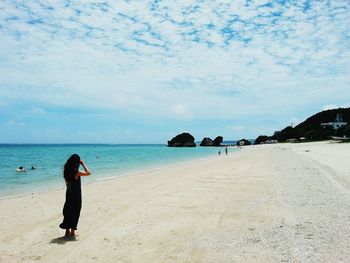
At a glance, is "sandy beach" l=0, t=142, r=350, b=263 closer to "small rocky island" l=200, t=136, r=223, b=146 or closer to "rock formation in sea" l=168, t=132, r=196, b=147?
"small rocky island" l=200, t=136, r=223, b=146

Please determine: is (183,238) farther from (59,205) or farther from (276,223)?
(59,205)

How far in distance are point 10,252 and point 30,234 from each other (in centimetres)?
141

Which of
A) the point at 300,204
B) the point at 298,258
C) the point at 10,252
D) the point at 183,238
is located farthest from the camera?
the point at 300,204

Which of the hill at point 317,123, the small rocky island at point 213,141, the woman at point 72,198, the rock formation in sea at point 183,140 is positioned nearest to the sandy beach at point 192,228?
the woman at point 72,198

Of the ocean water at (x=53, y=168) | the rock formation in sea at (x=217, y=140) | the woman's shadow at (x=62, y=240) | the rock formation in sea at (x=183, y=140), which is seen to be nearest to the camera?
the woman's shadow at (x=62, y=240)

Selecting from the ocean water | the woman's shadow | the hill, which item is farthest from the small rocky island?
the woman's shadow

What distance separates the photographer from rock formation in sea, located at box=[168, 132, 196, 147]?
178325 millimetres

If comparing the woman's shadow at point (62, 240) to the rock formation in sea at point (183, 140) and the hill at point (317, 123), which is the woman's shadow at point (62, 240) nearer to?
the hill at point (317, 123)

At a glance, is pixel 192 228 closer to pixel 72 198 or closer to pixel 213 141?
pixel 72 198

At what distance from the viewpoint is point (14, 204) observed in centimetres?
1292

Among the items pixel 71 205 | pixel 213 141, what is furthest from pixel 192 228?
pixel 213 141

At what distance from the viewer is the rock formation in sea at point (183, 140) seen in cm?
17832

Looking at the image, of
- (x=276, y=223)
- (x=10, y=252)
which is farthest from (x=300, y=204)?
(x=10, y=252)

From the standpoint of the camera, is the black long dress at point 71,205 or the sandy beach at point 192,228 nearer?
the sandy beach at point 192,228
